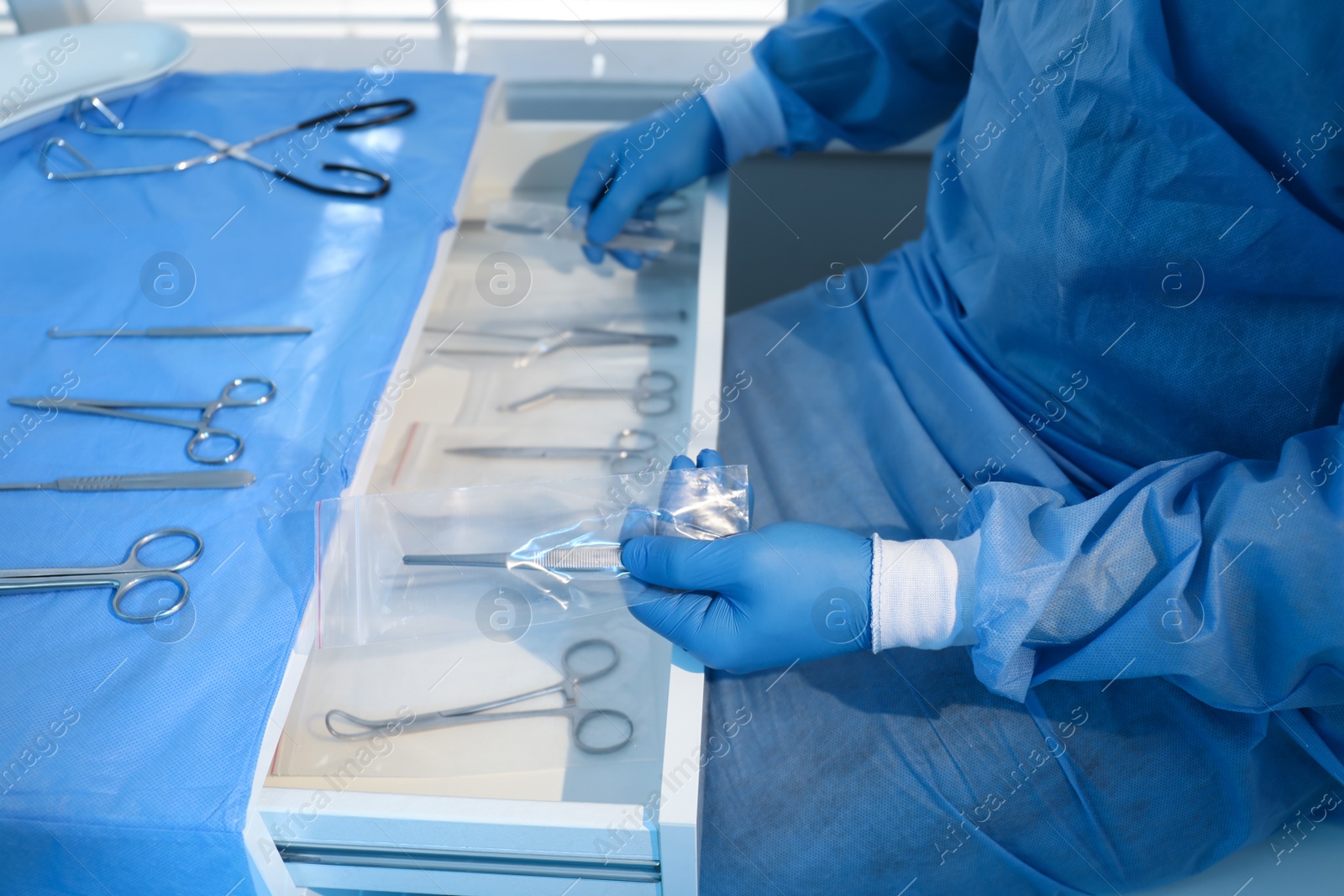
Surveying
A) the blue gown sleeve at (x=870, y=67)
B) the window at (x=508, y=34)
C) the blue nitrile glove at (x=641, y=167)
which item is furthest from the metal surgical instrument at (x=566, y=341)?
the window at (x=508, y=34)

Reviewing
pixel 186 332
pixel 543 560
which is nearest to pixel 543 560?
pixel 543 560

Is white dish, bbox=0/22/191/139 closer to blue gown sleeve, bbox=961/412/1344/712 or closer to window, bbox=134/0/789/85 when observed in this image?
window, bbox=134/0/789/85

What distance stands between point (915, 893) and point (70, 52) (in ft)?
4.63

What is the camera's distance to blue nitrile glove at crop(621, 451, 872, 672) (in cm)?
79

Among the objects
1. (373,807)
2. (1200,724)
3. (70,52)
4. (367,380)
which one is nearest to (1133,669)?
(1200,724)

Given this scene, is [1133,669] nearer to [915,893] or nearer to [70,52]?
[915,893]

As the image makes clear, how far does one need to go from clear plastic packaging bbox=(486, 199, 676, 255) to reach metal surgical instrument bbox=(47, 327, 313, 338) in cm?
39

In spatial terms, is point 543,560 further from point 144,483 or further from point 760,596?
point 144,483

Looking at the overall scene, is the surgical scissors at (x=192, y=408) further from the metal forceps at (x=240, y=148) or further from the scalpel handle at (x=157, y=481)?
the metal forceps at (x=240, y=148)

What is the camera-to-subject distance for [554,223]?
1.29 m

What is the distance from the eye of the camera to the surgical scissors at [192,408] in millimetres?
865

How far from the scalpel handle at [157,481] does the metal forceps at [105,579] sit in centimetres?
8

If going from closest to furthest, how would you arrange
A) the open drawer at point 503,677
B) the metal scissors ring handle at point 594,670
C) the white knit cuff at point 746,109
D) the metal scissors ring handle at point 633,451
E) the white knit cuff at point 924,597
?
1. the open drawer at point 503,677
2. the white knit cuff at point 924,597
3. the metal scissors ring handle at point 594,670
4. the metal scissors ring handle at point 633,451
5. the white knit cuff at point 746,109

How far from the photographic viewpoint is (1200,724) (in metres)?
0.81
